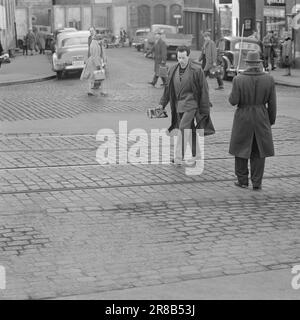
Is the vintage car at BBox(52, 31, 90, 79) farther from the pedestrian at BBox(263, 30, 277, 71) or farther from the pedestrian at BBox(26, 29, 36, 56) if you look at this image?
the pedestrian at BBox(26, 29, 36, 56)

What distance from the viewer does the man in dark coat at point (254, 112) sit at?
9250mm

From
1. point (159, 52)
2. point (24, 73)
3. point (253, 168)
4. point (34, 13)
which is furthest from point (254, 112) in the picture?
point (34, 13)

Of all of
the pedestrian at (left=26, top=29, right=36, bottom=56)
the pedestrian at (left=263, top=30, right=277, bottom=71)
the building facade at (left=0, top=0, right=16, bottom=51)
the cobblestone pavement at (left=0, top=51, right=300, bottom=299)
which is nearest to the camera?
the cobblestone pavement at (left=0, top=51, right=300, bottom=299)

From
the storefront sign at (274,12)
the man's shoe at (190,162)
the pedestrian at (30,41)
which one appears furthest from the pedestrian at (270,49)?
the man's shoe at (190,162)

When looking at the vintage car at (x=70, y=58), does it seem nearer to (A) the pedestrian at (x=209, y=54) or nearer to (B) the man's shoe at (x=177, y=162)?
(A) the pedestrian at (x=209, y=54)

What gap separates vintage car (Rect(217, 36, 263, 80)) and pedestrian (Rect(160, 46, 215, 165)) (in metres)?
16.9

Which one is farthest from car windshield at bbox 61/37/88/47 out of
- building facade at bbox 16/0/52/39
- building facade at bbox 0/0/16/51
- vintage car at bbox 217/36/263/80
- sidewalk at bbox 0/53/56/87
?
building facade at bbox 16/0/52/39

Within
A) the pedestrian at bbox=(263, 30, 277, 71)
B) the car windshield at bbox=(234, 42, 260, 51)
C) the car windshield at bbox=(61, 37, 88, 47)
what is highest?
the car windshield at bbox=(61, 37, 88, 47)

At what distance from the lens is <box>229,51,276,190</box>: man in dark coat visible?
9250 mm

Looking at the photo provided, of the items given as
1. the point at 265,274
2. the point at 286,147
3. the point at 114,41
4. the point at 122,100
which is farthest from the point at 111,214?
the point at 114,41

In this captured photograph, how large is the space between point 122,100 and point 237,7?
2796cm

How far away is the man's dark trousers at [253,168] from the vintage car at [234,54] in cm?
1813

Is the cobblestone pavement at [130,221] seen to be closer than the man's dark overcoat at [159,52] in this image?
Yes

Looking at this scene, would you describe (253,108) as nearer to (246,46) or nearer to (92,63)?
(92,63)
